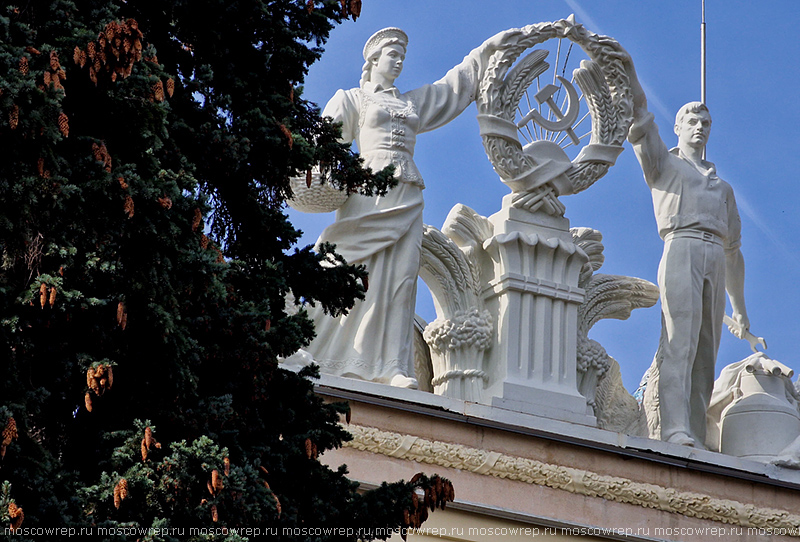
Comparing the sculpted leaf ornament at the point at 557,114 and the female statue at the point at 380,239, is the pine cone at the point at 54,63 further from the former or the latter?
the sculpted leaf ornament at the point at 557,114

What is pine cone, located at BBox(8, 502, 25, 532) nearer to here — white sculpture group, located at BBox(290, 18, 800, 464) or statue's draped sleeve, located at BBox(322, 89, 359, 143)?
white sculpture group, located at BBox(290, 18, 800, 464)

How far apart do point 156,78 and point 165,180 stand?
39cm

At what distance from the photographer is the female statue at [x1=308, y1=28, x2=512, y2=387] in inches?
403

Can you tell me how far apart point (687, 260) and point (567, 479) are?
6.72ft

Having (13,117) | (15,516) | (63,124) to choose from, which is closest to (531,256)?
(63,124)

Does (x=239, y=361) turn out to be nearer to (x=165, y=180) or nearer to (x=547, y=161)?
(x=165, y=180)

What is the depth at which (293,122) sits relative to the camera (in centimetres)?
703

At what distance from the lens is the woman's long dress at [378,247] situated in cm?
1024

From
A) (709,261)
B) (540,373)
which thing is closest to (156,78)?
(540,373)

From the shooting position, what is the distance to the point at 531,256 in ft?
35.4

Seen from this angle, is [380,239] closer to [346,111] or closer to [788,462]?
[346,111]

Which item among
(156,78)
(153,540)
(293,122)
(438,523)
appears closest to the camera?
(153,540)

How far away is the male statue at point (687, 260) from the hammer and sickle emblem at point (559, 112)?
0.46m

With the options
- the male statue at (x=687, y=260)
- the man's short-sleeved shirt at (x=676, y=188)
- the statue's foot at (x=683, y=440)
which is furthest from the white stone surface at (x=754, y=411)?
the man's short-sleeved shirt at (x=676, y=188)
